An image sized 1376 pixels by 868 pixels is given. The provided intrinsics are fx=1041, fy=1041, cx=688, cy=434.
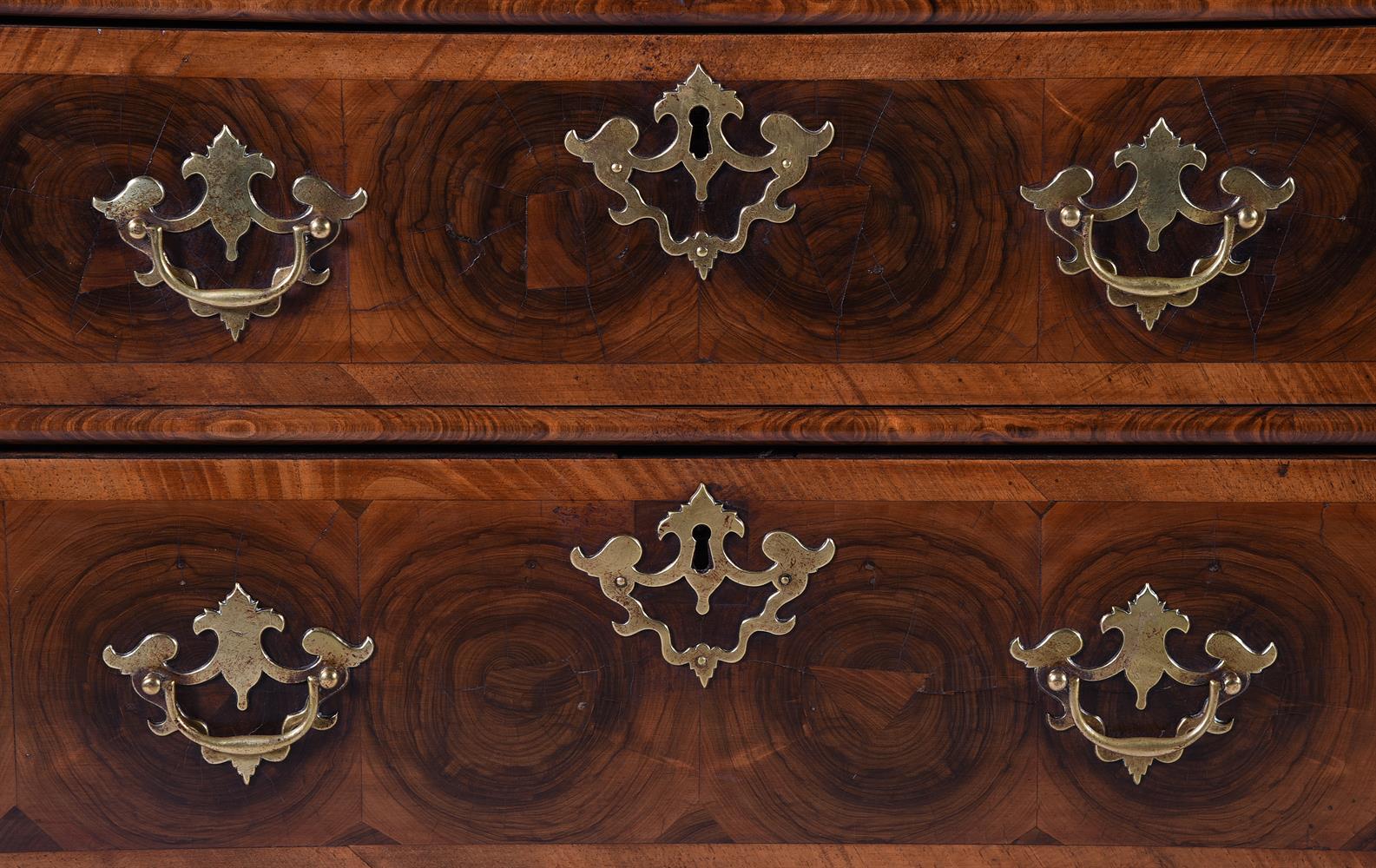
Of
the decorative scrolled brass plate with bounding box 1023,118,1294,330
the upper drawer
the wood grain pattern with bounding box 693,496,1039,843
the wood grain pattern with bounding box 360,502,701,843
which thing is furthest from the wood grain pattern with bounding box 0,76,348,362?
the decorative scrolled brass plate with bounding box 1023,118,1294,330

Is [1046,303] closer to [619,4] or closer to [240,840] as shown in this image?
[619,4]

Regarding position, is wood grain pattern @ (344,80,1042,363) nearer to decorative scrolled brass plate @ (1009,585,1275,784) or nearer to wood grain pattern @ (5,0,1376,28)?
wood grain pattern @ (5,0,1376,28)

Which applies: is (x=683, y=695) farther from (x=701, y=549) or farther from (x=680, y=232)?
(x=680, y=232)

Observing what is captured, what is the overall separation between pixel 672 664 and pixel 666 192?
0.26m

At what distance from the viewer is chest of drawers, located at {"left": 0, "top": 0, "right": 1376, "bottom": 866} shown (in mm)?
535

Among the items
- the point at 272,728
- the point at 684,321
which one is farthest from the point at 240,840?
the point at 684,321

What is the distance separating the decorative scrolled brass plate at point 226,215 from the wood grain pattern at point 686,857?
1.05ft

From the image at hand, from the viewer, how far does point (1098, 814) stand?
594mm

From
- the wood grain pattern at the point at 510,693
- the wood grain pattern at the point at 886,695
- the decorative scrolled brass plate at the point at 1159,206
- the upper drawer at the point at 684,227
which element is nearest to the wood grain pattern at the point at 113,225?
the upper drawer at the point at 684,227

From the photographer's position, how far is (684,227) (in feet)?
1.79

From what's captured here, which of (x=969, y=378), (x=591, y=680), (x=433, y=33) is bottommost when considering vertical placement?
(x=591, y=680)

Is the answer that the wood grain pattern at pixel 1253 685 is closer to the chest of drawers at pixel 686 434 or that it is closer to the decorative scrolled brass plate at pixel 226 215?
the chest of drawers at pixel 686 434

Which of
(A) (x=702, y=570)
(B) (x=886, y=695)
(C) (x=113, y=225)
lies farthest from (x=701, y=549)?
(C) (x=113, y=225)

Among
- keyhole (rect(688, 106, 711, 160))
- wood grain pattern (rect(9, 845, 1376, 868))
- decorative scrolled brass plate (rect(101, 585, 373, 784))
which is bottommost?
wood grain pattern (rect(9, 845, 1376, 868))
